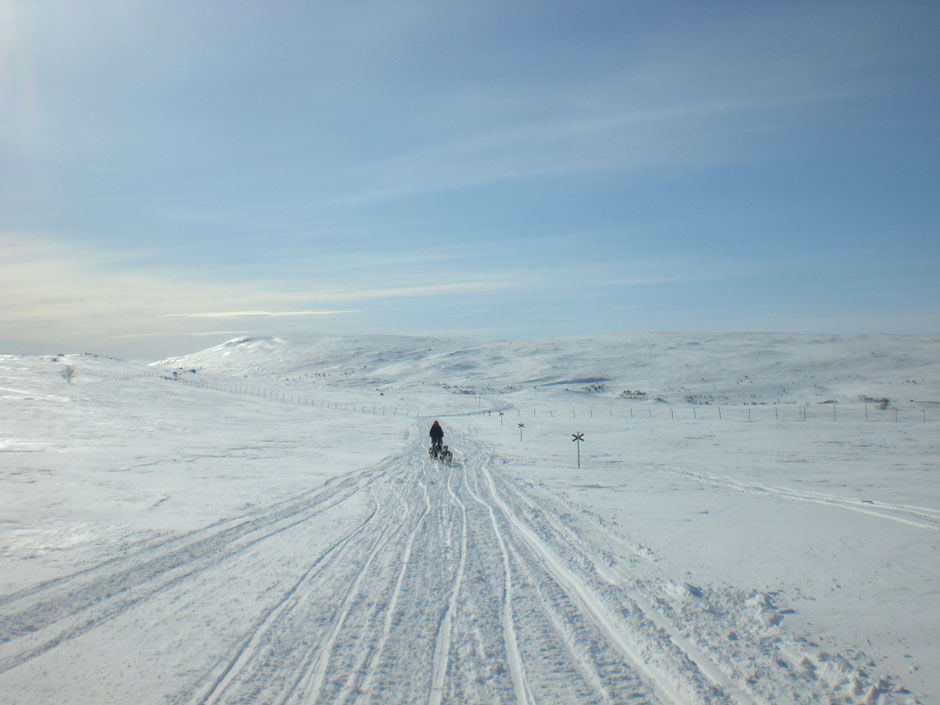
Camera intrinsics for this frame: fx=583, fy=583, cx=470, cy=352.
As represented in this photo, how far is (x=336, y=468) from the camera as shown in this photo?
776 inches

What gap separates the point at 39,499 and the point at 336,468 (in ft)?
27.6

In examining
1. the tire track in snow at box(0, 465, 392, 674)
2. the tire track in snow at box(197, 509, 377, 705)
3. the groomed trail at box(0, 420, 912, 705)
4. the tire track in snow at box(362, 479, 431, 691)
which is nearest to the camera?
the tire track in snow at box(197, 509, 377, 705)

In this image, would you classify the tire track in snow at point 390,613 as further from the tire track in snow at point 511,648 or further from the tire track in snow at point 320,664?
the tire track in snow at point 511,648

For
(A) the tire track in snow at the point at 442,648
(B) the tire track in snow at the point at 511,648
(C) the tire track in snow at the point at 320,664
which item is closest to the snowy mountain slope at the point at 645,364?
(B) the tire track in snow at the point at 511,648

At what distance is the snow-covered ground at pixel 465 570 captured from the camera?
5.36 meters

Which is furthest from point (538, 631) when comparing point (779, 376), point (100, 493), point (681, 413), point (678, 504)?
point (779, 376)

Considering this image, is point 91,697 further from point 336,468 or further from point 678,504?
point 336,468

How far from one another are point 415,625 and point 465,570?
2.12 m

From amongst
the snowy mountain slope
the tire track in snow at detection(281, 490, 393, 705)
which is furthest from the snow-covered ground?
the snowy mountain slope

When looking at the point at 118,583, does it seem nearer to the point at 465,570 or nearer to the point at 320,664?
the point at 320,664

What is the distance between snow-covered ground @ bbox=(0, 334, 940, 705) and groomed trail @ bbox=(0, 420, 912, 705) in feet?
0.11

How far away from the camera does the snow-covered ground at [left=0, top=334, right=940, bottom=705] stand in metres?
5.36

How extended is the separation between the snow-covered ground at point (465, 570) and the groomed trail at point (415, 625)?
0.11 feet

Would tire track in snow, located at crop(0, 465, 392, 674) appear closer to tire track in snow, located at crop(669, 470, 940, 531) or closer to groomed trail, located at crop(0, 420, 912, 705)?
groomed trail, located at crop(0, 420, 912, 705)
